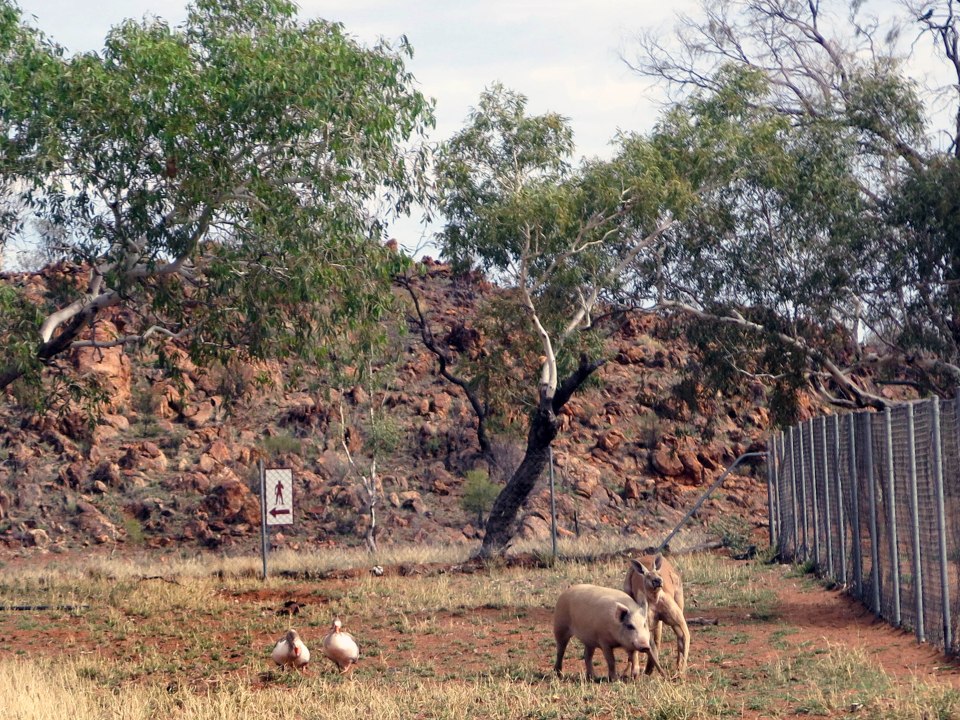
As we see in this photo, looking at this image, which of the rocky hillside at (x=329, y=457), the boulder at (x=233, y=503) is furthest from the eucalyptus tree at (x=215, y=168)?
the boulder at (x=233, y=503)

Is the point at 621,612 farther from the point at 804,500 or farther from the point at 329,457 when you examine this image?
the point at 329,457

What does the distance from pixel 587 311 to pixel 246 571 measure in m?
7.66

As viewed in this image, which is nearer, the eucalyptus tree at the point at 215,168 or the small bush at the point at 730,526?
the eucalyptus tree at the point at 215,168

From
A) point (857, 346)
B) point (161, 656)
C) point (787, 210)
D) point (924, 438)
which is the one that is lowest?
point (161, 656)

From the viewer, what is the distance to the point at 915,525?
9.99 m

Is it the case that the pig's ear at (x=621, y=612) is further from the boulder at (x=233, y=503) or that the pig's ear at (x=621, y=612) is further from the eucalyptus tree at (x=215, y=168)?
the boulder at (x=233, y=503)

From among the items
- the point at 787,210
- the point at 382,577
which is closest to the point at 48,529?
the point at 382,577

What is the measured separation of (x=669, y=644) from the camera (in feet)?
36.8

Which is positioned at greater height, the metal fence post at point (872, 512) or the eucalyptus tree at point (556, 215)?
the eucalyptus tree at point (556, 215)

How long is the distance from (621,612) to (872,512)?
4197 mm

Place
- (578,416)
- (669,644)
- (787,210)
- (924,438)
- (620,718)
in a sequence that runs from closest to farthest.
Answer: (620,718)
(924,438)
(669,644)
(787,210)
(578,416)

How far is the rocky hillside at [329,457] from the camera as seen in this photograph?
102 ft

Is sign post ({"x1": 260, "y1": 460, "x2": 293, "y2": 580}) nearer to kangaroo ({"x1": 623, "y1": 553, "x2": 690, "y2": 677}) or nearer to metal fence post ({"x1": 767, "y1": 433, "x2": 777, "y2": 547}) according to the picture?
metal fence post ({"x1": 767, "y1": 433, "x2": 777, "y2": 547})

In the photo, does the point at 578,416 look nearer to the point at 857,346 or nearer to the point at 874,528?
the point at 857,346
